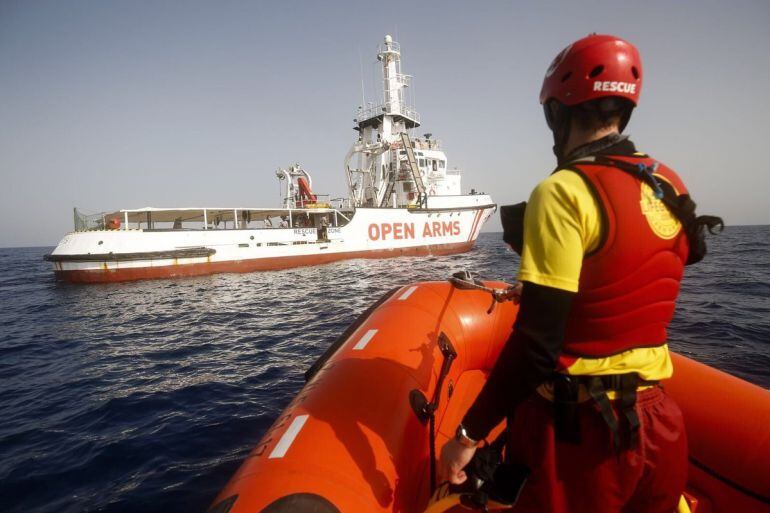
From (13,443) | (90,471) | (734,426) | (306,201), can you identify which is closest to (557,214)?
(734,426)

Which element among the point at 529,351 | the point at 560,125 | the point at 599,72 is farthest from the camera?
the point at 560,125

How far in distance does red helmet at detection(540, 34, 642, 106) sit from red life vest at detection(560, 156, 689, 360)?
0.24m

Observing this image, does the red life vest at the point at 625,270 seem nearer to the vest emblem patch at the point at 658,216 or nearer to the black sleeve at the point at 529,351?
the vest emblem patch at the point at 658,216

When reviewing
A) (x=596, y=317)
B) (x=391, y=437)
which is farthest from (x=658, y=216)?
(x=391, y=437)

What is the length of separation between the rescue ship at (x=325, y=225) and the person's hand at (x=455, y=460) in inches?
660

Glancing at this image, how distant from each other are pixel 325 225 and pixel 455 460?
63.2 feet

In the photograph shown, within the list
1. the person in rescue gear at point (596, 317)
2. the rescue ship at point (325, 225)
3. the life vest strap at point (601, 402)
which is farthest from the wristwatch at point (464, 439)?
the rescue ship at point (325, 225)

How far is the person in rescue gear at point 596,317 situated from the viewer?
972mm

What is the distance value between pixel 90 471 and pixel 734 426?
5013mm

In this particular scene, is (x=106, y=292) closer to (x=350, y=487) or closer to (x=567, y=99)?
(x=350, y=487)

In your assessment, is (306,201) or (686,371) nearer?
(686,371)

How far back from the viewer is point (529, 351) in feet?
3.17

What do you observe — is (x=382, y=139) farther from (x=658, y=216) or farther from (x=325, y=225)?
(x=658, y=216)

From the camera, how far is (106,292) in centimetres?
1270
